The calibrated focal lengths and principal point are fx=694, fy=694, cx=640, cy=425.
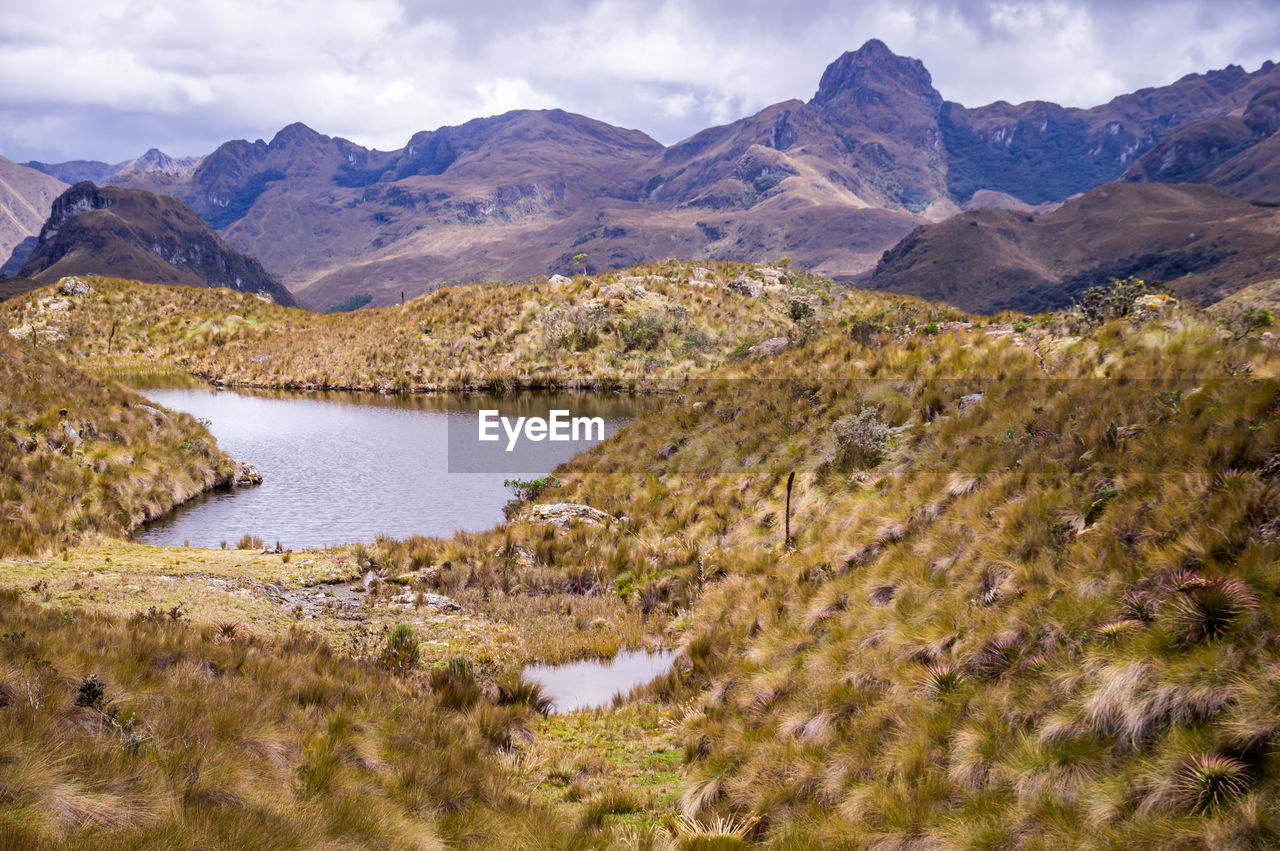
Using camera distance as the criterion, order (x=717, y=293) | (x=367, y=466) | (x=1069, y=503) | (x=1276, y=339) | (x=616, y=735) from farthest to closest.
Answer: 1. (x=717, y=293)
2. (x=367, y=466)
3. (x=1276, y=339)
4. (x=616, y=735)
5. (x=1069, y=503)

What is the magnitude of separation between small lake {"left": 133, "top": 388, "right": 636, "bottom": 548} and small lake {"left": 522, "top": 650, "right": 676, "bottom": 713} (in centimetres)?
964

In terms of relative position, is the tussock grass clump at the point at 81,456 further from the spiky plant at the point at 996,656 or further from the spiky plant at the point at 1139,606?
the spiky plant at the point at 1139,606

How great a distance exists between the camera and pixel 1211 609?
5.81m

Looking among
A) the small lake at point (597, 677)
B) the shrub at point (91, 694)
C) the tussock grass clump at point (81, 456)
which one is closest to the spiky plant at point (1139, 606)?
the small lake at point (597, 677)

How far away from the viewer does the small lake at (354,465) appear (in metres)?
20.9

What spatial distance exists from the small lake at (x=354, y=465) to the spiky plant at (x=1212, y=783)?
734 inches

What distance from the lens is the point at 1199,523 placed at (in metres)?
6.89

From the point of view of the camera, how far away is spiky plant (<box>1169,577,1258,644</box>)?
5.71m

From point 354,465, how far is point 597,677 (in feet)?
66.3

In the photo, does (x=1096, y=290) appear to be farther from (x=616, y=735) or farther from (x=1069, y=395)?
(x=616, y=735)

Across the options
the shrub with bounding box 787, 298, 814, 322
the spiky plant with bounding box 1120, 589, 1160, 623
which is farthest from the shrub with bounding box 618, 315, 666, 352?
the spiky plant with bounding box 1120, 589, 1160, 623

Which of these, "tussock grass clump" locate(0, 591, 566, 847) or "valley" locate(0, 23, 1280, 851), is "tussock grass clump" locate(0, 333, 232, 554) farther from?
"tussock grass clump" locate(0, 591, 566, 847)

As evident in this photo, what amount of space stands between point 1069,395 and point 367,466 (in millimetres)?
24993

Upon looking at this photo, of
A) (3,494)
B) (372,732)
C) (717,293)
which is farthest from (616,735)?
(717,293)
